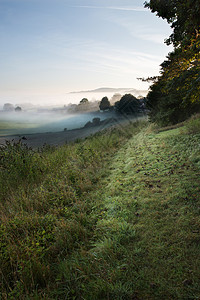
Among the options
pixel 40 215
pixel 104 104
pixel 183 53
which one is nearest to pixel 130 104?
pixel 104 104

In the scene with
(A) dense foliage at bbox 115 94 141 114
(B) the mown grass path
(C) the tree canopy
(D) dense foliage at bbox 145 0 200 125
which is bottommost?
(B) the mown grass path

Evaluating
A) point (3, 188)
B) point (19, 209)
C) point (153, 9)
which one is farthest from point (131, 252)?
point (153, 9)

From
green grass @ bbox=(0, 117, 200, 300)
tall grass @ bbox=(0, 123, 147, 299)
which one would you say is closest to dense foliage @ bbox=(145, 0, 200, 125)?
green grass @ bbox=(0, 117, 200, 300)

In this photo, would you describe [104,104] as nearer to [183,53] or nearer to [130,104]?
[130,104]

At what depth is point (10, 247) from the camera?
10.5ft

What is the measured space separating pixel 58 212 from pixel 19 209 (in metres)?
1.08

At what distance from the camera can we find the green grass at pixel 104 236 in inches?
→ 105

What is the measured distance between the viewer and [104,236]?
11.8 feet

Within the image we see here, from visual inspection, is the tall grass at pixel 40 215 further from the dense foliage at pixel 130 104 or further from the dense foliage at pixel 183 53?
the dense foliage at pixel 130 104

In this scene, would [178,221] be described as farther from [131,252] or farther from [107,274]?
[107,274]

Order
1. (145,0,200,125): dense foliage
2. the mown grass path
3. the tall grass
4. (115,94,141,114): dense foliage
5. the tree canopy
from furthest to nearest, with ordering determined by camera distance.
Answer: the tree canopy, (115,94,141,114): dense foliage, (145,0,200,125): dense foliage, the tall grass, the mown grass path

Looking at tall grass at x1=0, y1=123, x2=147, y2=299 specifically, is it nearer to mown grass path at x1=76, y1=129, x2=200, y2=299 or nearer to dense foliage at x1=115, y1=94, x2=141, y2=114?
mown grass path at x1=76, y1=129, x2=200, y2=299

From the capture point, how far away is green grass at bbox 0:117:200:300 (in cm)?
266

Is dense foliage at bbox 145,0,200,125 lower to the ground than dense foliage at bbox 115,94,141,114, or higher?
lower
